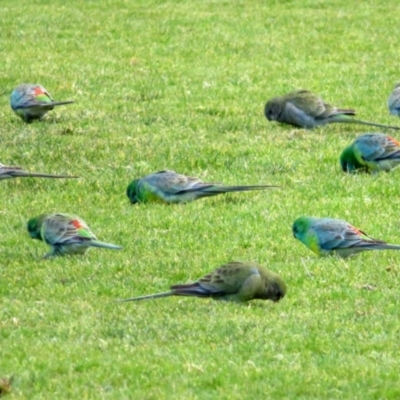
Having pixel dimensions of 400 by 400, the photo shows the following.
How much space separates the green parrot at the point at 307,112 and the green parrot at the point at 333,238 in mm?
4979

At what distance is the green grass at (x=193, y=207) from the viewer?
7.05m

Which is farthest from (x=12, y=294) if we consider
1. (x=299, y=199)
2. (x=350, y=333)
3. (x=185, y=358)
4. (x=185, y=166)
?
(x=185, y=166)

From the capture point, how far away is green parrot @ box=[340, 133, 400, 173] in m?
12.1

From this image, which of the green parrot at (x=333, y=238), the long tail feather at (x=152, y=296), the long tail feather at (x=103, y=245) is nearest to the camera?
Answer: the long tail feather at (x=152, y=296)

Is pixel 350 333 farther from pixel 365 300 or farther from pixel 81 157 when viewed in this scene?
pixel 81 157

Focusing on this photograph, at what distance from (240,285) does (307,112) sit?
6.41 meters

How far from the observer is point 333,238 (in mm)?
9297

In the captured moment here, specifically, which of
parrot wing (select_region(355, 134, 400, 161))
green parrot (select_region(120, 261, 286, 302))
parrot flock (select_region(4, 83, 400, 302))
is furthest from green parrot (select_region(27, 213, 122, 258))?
parrot wing (select_region(355, 134, 400, 161))

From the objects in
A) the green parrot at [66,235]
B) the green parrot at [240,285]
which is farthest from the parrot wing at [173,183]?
the green parrot at [240,285]

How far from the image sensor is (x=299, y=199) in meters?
11.3

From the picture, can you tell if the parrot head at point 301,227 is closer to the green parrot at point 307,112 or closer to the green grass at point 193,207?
the green grass at point 193,207

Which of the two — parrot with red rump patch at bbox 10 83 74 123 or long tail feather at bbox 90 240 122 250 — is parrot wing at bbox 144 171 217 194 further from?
parrot with red rump patch at bbox 10 83 74 123

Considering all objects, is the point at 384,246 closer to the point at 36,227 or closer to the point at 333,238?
the point at 333,238

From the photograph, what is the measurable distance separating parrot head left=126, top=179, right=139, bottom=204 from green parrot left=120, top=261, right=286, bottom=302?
3.05m
